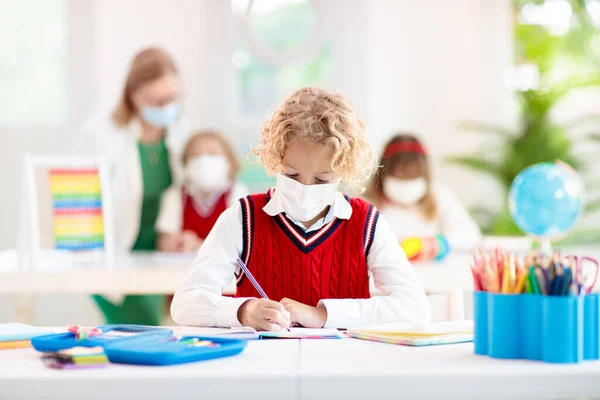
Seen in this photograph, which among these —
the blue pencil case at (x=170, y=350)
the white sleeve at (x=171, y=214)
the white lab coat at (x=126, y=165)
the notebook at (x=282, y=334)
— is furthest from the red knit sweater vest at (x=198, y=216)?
the blue pencil case at (x=170, y=350)

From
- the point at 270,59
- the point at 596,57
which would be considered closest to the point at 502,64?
the point at 596,57

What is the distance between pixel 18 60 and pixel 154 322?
7.64 ft

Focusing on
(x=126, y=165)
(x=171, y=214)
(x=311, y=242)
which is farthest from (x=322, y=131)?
(x=126, y=165)

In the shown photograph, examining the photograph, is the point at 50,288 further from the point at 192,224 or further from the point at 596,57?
the point at 596,57

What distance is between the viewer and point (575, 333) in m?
1.17

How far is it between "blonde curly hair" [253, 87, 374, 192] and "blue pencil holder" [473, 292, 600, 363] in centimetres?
57

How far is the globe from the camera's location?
3.31 m

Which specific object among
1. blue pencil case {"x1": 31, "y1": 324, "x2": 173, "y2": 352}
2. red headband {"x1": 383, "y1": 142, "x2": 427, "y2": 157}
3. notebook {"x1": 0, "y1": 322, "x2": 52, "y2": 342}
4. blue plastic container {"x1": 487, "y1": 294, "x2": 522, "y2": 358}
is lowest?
notebook {"x1": 0, "y1": 322, "x2": 52, "y2": 342}

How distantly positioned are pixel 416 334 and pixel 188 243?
2522 millimetres

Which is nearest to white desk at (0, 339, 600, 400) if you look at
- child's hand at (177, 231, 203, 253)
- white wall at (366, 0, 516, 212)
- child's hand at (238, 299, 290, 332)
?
child's hand at (238, 299, 290, 332)

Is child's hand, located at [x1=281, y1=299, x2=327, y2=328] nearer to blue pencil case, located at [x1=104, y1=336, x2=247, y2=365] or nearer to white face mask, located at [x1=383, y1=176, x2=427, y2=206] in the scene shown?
blue pencil case, located at [x1=104, y1=336, x2=247, y2=365]

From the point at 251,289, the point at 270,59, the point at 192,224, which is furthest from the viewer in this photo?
the point at 270,59

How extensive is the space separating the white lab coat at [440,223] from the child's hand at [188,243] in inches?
34.2

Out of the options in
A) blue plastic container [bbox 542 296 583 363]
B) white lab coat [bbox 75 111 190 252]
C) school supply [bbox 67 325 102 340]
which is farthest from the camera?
white lab coat [bbox 75 111 190 252]
